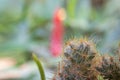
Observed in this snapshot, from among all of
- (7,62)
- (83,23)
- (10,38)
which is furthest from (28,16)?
(7,62)

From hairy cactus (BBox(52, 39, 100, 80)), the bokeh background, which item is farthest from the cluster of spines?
the bokeh background

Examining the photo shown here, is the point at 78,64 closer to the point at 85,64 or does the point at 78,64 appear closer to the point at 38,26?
the point at 85,64

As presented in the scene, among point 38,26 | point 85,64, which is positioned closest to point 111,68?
point 85,64

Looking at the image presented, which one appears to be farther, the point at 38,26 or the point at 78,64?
the point at 38,26

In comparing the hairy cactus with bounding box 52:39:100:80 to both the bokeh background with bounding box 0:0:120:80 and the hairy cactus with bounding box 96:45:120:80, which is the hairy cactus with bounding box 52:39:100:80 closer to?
the hairy cactus with bounding box 96:45:120:80

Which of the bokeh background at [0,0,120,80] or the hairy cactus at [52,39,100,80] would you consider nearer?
the hairy cactus at [52,39,100,80]

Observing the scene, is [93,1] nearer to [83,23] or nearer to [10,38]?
→ [83,23]
